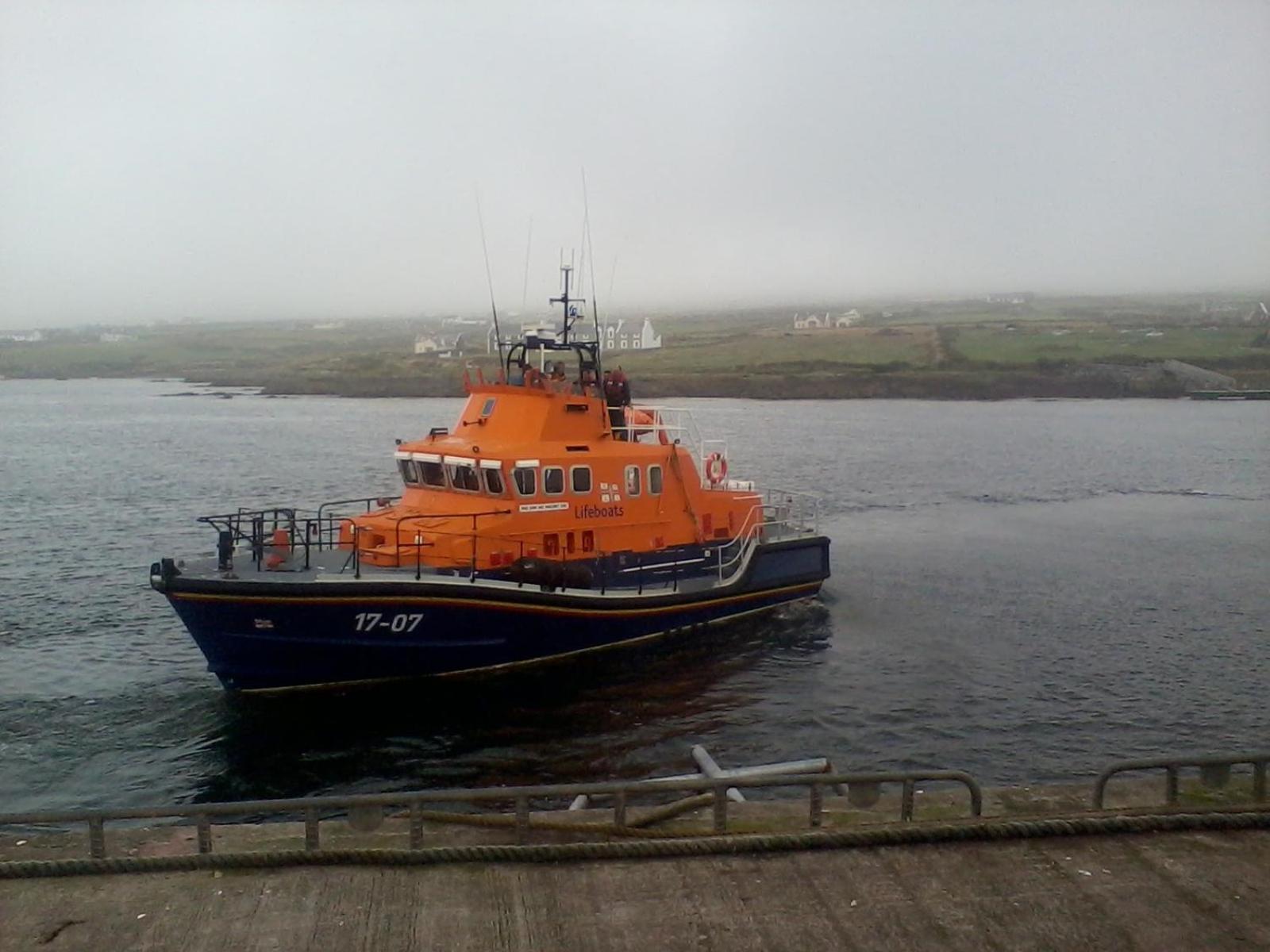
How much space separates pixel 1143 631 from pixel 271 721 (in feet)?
42.0

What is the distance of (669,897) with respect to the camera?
5102 millimetres

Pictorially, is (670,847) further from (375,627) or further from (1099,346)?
(1099,346)

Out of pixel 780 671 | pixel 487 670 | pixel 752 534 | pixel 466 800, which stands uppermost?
pixel 466 800

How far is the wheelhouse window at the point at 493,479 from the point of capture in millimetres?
13344

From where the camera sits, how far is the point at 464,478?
13.8 m

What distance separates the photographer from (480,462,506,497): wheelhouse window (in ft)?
43.8

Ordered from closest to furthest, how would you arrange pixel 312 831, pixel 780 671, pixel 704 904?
pixel 704 904 < pixel 312 831 < pixel 780 671

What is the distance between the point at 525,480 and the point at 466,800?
827 centimetres

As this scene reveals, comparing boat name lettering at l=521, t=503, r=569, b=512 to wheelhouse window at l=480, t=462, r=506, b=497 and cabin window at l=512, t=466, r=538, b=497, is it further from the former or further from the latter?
wheelhouse window at l=480, t=462, r=506, b=497

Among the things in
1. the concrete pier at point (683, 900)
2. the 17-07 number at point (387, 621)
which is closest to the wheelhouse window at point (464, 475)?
the 17-07 number at point (387, 621)

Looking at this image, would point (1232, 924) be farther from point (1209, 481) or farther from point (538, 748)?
point (1209, 481)

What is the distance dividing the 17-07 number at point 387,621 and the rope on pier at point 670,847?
21.4 ft

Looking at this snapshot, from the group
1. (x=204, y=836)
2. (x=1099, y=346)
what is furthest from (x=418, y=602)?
(x=1099, y=346)

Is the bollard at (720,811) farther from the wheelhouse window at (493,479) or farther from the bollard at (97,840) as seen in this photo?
the wheelhouse window at (493,479)
